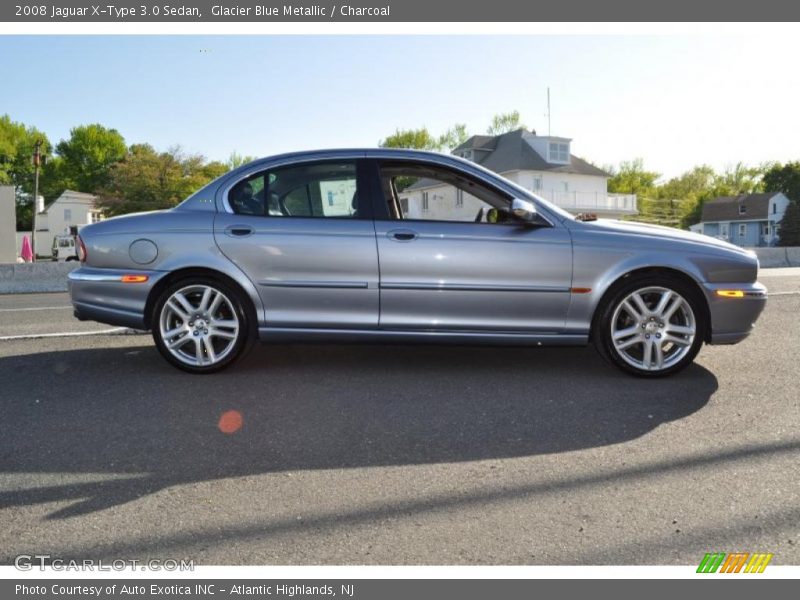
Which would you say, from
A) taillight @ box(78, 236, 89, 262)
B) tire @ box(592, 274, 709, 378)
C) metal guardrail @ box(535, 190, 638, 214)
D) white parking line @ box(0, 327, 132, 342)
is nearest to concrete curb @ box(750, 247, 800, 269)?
tire @ box(592, 274, 709, 378)

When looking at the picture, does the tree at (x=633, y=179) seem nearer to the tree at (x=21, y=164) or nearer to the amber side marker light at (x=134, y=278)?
the tree at (x=21, y=164)

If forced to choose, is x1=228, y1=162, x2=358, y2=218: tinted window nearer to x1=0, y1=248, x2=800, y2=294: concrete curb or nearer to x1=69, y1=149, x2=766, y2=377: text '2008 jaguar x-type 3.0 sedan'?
x1=69, y1=149, x2=766, y2=377: text '2008 jaguar x-type 3.0 sedan'

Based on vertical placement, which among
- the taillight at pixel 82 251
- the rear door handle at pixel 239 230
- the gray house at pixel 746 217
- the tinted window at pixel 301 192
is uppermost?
the gray house at pixel 746 217

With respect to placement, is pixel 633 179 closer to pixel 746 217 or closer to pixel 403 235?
pixel 746 217

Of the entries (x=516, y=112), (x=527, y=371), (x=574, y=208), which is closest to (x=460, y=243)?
(x=527, y=371)

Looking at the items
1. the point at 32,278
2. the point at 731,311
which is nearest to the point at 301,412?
the point at 731,311

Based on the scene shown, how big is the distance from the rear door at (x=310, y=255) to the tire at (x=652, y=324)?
1.75m

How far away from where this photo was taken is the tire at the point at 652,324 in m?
4.94

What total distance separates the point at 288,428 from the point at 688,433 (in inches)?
89.4

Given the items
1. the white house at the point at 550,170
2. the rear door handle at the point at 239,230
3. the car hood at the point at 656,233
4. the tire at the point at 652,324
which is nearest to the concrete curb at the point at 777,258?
the car hood at the point at 656,233

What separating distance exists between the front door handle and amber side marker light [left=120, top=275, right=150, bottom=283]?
1.89m

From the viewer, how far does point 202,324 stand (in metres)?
5.13

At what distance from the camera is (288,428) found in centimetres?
390

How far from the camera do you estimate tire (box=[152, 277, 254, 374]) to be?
5.10 meters
